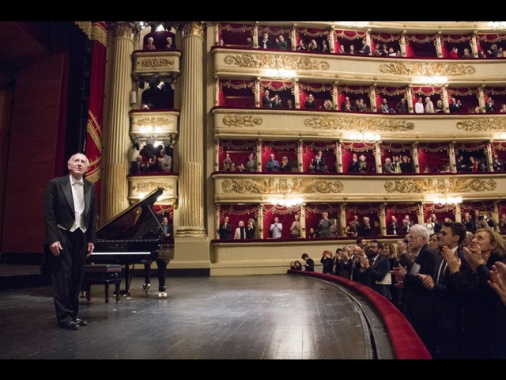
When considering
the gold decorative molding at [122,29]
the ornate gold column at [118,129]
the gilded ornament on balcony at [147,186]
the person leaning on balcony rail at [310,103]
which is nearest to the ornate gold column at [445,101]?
the person leaning on balcony rail at [310,103]

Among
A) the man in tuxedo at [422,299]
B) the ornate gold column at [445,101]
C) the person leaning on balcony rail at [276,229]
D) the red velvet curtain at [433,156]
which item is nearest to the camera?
the man in tuxedo at [422,299]

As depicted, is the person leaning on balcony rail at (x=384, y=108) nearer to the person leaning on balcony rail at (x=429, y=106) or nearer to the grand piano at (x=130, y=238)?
the person leaning on balcony rail at (x=429, y=106)

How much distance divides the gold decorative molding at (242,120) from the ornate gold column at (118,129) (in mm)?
2946

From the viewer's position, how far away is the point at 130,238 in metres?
5.52

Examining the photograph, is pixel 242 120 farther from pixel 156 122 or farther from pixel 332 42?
pixel 332 42

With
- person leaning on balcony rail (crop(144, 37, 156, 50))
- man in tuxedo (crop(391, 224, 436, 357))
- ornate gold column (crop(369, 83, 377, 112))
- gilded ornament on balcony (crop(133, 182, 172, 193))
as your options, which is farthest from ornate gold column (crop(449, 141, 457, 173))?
man in tuxedo (crop(391, 224, 436, 357))

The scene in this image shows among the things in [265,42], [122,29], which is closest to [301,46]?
[265,42]

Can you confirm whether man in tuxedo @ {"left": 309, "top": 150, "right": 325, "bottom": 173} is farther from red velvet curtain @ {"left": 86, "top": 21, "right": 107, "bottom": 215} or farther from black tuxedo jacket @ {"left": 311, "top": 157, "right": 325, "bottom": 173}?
red velvet curtain @ {"left": 86, "top": 21, "right": 107, "bottom": 215}

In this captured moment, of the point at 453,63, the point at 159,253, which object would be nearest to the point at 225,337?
the point at 159,253

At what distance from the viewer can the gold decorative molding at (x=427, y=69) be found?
12875mm

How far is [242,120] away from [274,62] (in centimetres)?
228

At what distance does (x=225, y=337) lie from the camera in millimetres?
2811
